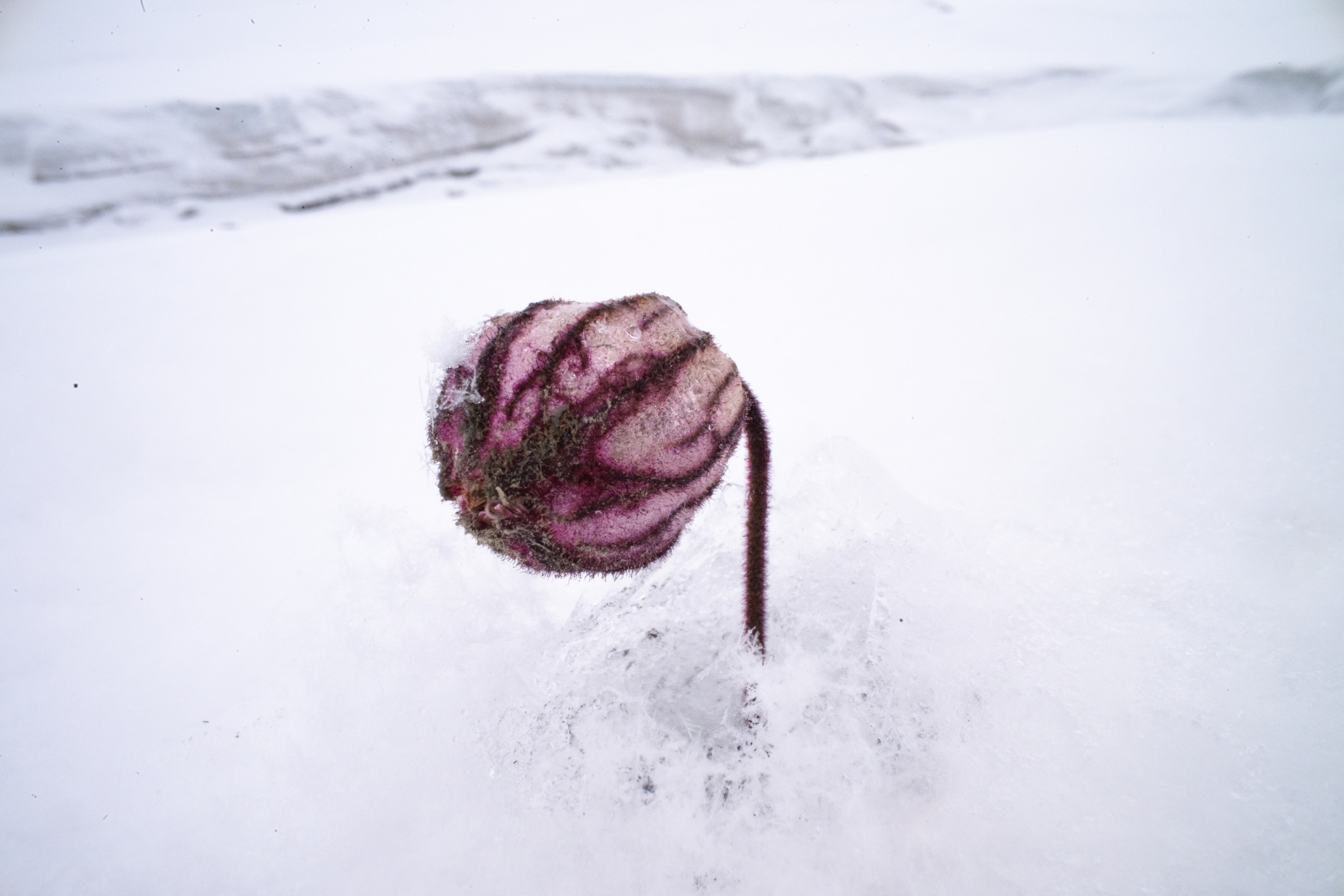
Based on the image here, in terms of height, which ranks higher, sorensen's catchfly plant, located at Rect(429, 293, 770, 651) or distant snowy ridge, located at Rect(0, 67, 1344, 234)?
distant snowy ridge, located at Rect(0, 67, 1344, 234)

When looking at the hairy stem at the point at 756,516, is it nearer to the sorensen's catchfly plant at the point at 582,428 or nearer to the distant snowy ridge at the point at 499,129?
the sorensen's catchfly plant at the point at 582,428

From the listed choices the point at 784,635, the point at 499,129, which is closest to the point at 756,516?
the point at 784,635

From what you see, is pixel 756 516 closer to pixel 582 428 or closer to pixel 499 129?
pixel 582 428

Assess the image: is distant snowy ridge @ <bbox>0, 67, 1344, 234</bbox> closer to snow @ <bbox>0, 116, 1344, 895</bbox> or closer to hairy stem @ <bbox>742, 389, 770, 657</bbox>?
snow @ <bbox>0, 116, 1344, 895</bbox>

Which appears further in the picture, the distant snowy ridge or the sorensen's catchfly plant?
the distant snowy ridge

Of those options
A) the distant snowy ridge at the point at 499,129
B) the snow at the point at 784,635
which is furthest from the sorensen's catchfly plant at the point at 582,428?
the distant snowy ridge at the point at 499,129

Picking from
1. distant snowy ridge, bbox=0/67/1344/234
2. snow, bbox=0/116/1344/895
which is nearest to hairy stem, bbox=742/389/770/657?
snow, bbox=0/116/1344/895
